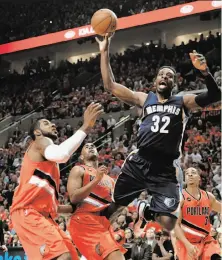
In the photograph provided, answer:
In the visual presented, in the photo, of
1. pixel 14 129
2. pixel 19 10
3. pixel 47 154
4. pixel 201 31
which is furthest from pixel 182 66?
pixel 47 154

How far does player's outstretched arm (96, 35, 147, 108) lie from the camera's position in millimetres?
5645

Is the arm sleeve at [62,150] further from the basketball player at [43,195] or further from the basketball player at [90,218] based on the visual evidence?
the basketball player at [90,218]

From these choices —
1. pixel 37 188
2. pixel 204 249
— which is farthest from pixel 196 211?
pixel 37 188

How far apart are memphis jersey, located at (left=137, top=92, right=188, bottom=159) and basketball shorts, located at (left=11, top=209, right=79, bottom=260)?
4.22 feet

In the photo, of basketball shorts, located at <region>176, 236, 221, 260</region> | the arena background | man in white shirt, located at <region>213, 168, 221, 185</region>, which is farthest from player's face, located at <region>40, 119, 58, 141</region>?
the arena background

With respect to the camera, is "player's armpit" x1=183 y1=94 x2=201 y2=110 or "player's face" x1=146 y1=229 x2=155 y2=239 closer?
"player's armpit" x1=183 y1=94 x2=201 y2=110

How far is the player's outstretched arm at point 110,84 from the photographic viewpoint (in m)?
5.64

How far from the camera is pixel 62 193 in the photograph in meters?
14.0

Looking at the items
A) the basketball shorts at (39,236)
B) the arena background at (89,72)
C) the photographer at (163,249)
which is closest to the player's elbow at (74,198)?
the basketball shorts at (39,236)

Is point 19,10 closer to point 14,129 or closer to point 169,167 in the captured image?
point 14,129

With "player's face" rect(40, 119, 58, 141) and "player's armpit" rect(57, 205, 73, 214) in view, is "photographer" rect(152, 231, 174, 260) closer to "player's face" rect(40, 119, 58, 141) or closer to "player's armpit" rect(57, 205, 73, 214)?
"player's armpit" rect(57, 205, 73, 214)

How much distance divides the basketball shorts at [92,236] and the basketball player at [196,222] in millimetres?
1001

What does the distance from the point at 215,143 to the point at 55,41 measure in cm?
1096

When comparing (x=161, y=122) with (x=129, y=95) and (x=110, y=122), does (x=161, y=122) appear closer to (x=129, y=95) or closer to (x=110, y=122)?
(x=129, y=95)
